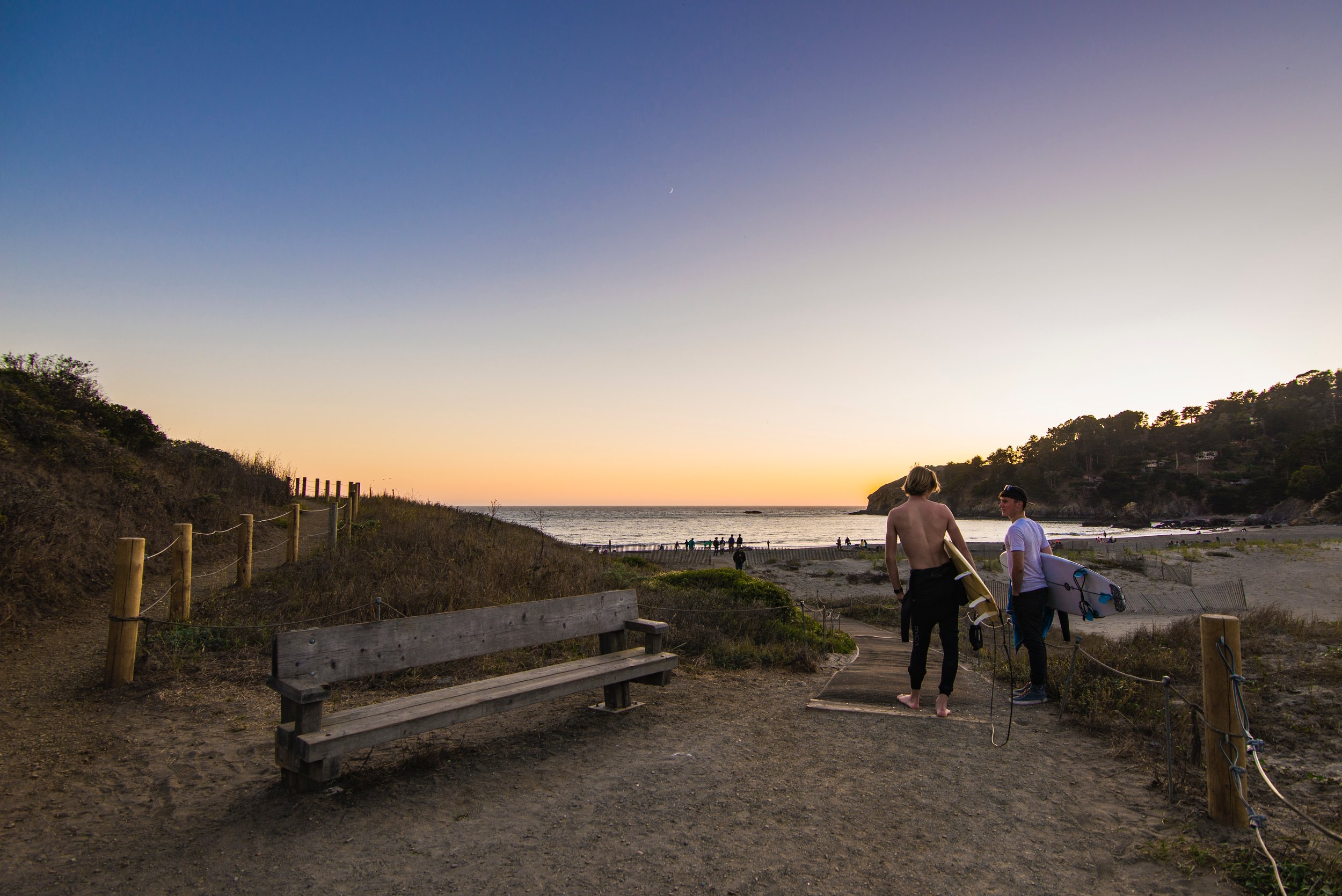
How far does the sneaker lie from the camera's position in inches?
219

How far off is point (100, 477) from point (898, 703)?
45.0 ft

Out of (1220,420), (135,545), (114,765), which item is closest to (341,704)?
(114,765)

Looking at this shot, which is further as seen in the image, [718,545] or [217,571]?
[718,545]

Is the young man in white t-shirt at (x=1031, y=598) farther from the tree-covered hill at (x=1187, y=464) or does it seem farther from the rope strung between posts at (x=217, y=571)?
the tree-covered hill at (x=1187, y=464)

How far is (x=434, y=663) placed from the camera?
14.6ft

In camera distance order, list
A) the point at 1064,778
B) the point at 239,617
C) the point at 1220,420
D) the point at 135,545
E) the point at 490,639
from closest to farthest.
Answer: the point at 1064,778
the point at 490,639
the point at 135,545
the point at 239,617
the point at 1220,420

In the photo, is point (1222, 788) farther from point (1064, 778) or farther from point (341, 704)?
point (341, 704)

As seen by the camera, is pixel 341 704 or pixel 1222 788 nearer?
pixel 1222 788

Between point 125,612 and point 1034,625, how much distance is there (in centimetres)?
754

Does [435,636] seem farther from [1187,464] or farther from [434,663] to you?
[1187,464]

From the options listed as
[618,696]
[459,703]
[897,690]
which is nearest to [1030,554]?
[897,690]

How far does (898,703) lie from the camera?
17.9ft

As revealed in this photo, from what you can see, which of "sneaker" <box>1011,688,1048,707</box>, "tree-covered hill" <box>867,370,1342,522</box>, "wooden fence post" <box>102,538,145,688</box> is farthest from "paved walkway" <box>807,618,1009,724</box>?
"tree-covered hill" <box>867,370,1342,522</box>

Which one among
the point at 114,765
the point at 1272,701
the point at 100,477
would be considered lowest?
the point at 1272,701
